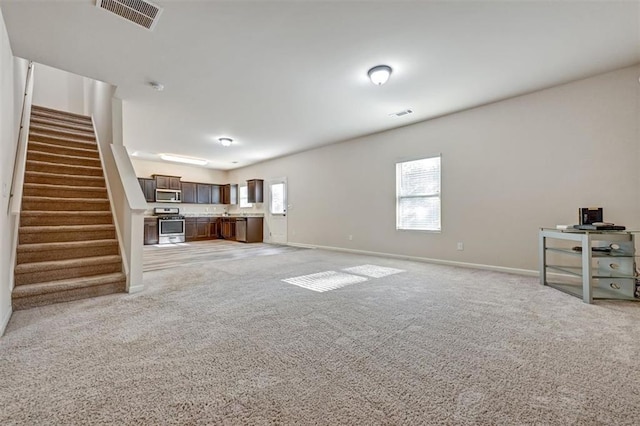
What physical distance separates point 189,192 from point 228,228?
179 centimetres

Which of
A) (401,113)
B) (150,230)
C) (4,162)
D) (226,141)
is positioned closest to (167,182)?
(150,230)

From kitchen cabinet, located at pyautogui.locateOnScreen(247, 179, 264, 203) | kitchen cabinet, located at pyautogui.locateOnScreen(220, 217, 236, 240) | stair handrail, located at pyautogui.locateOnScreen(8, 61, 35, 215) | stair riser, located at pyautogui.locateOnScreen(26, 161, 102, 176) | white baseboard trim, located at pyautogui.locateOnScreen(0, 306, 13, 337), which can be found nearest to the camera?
white baseboard trim, located at pyautogui.locateOnScreen(0, 306, 13, 337)

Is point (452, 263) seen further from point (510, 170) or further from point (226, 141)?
point (226, 141)

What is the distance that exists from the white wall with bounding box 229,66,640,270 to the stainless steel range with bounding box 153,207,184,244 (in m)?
5.57

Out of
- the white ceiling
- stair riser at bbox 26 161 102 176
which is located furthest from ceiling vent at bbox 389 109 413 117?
stair riser at bbox 26 161 102 176

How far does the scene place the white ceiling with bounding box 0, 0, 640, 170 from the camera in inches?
91.6

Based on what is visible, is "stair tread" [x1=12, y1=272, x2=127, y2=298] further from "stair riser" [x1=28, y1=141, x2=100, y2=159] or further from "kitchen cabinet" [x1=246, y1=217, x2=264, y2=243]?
"kitchen cabinet" [x1=246, y1=217, x2=264, y2=243]

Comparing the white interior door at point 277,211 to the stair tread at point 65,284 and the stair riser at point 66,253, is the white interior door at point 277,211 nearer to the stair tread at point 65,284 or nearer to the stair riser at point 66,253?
the stair riser at point 66,253

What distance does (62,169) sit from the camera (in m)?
4.06

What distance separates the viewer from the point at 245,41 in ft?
8.96

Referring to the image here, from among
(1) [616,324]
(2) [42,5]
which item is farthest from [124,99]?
(1) [616,324]

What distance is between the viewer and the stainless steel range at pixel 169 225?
8.30 metres

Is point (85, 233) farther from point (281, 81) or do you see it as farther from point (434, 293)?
point (434, 293)

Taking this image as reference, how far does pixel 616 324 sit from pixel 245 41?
4.10 metres
